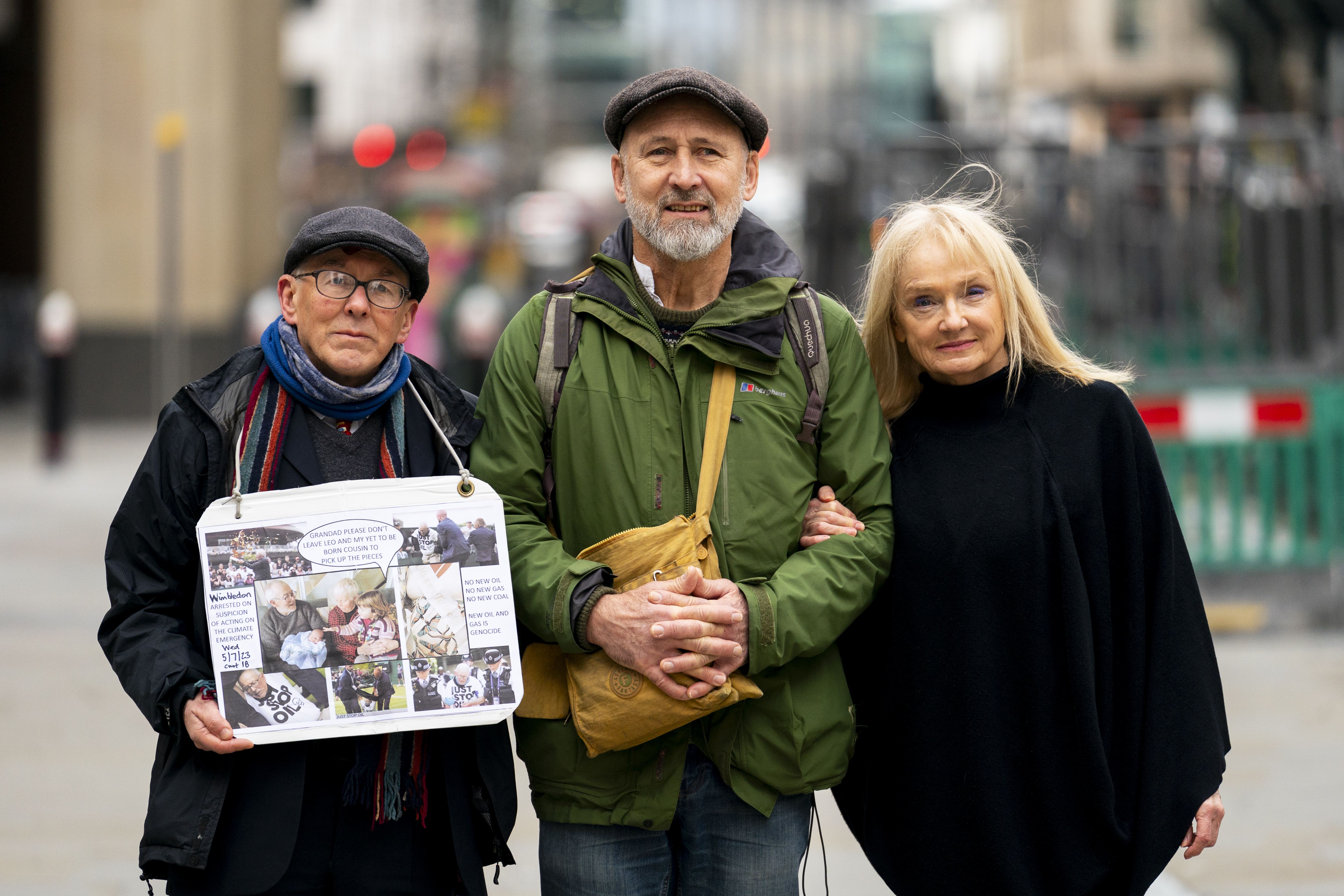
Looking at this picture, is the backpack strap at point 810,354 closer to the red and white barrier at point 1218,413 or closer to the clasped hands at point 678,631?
the clasped hands at point 678,631

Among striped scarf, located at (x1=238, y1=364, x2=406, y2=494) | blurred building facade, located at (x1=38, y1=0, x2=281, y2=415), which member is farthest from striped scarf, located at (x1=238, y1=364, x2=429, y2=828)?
blurred building facade, located at (x1=38, y1=0, x2=281, y2=415)

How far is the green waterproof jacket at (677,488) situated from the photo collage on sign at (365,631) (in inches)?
6.3

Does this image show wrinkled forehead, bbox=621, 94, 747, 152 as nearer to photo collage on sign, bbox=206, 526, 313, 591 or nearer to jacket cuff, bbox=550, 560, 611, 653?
jacket cuff, bbox=550, 560, 611, 653

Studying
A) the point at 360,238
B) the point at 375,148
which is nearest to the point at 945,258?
the point at 360,238

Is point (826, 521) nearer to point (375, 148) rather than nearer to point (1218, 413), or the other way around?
point (1218, 413)

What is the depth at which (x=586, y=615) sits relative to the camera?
2.89 m

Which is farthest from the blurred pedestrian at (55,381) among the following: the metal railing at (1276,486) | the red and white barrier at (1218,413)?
the metal railing at (1276,486)

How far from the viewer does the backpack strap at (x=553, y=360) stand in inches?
120

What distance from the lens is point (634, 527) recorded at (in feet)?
9.89

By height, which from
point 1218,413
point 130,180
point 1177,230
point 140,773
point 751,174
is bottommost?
point 140,773

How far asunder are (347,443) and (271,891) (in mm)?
872

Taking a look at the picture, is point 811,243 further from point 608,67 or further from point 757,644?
point 608,67

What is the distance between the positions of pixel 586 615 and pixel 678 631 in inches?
7.7

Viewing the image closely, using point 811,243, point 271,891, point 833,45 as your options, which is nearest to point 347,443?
point 271,891
